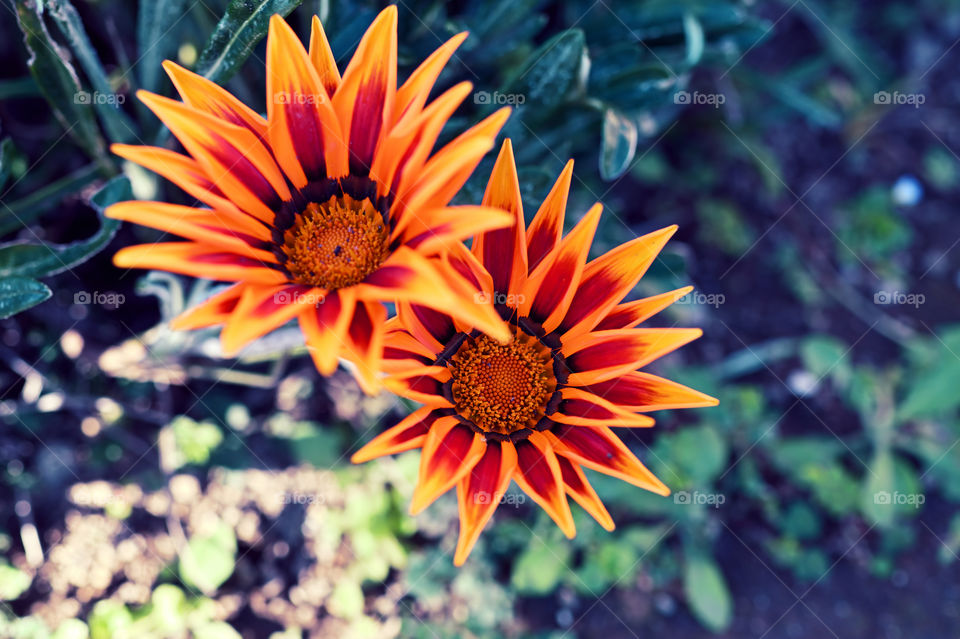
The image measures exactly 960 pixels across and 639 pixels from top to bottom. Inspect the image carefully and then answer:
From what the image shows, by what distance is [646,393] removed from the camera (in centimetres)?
129

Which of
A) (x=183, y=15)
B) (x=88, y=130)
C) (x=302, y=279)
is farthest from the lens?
(x=183, y=15)

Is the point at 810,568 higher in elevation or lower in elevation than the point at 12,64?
lower

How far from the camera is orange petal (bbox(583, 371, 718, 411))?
123 centimetres

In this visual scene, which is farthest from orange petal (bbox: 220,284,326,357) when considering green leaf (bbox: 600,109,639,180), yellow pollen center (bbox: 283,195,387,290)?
green leaf (bbox: 600,109,639,180)

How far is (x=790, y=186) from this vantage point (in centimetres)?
323

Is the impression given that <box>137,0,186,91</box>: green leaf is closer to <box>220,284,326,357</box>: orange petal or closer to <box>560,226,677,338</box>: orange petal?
<box>220,284,326,357</box>: orange petal

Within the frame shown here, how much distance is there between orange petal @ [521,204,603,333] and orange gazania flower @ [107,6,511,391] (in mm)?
264

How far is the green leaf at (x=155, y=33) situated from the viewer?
5.74 feet

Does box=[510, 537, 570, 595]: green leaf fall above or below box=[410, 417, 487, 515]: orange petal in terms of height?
below

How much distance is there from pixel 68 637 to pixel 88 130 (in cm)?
143

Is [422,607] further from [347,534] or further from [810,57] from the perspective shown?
[810,57]

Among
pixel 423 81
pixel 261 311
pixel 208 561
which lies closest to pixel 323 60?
pixel 423 81

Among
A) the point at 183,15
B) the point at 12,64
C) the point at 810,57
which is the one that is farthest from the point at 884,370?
the point at 12,64

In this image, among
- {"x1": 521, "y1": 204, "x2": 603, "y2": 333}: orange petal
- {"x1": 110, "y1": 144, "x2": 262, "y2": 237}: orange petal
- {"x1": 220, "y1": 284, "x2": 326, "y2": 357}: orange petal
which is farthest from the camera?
{"x1": 521, "y1": 204, "x2": 603, "y2": 333}: orange petal
